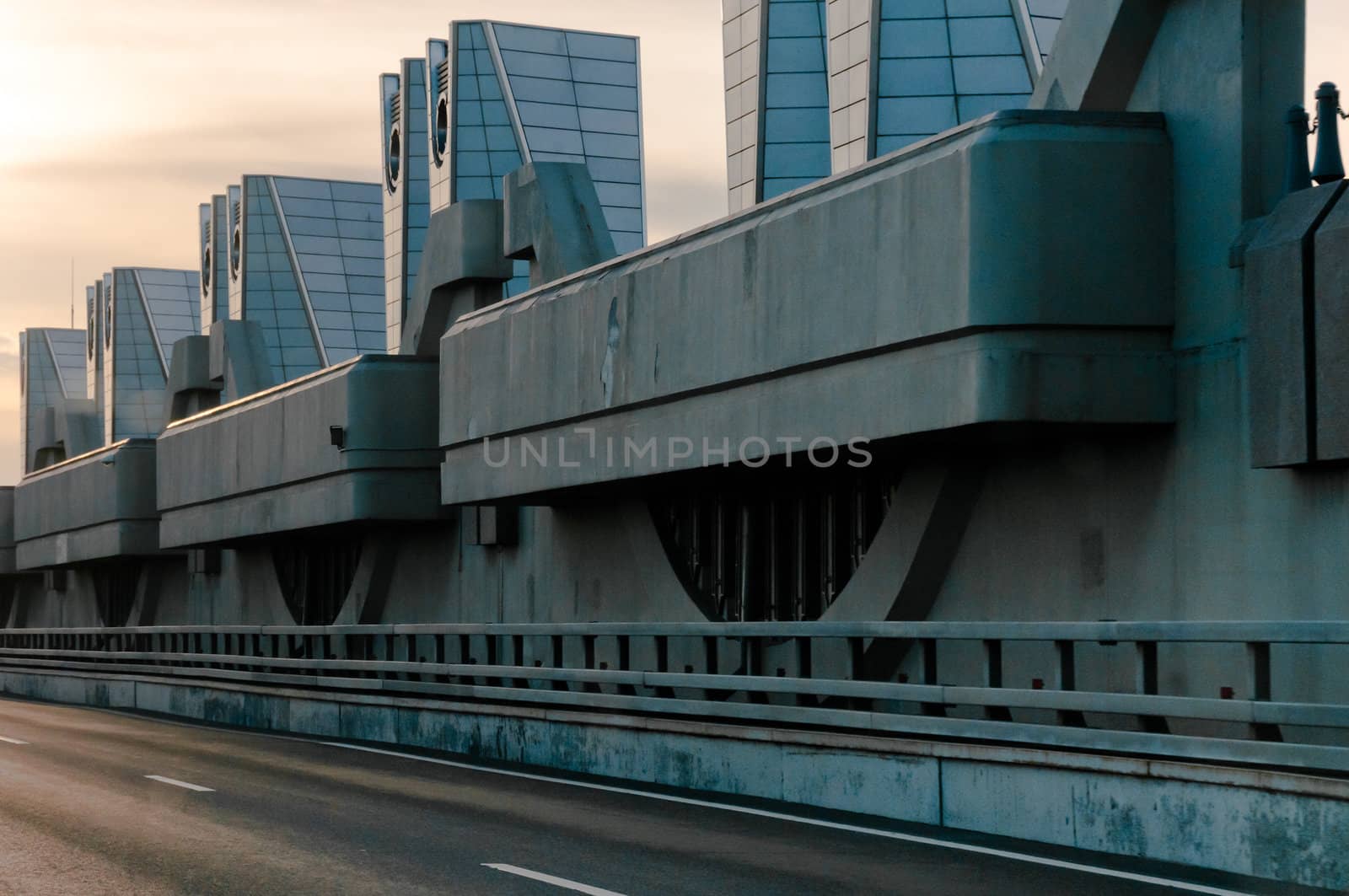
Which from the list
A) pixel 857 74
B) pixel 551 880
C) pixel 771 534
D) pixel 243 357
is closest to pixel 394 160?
pixel 857 74

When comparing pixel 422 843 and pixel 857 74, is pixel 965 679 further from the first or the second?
pixel 857 74

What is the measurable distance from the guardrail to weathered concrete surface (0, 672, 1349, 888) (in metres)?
0.14

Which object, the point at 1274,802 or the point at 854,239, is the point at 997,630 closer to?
the point at 1274,802

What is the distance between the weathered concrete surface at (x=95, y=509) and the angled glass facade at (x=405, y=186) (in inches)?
754

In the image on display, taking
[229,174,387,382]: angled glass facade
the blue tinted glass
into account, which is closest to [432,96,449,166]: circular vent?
[229,174,387,382]: angled glass facade

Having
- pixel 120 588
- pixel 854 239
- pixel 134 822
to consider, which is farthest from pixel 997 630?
pixel 120 588

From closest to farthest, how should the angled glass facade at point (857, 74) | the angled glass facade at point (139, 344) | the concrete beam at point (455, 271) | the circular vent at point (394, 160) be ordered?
the concrete beam at point (455, 271)
the angled glass facade at point (857, 74)
the circular vent at point (394, 160)
the angled glass facade at point (139, 344)

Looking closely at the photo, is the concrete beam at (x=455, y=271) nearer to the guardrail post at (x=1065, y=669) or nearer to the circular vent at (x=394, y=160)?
the guardrail post at (x=1065, y=669)

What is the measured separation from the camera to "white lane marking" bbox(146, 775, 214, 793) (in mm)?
16020

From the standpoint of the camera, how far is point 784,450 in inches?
650

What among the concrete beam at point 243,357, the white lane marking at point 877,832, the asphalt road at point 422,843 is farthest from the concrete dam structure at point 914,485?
the concrete beam at point 243,357

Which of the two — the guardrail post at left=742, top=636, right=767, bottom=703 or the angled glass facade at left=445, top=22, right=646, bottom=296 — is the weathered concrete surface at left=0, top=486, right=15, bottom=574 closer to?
the angled glass facade at left=445, top=22, right=646, bottom=296

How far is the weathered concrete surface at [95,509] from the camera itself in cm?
4100

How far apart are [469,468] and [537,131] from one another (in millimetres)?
39567
